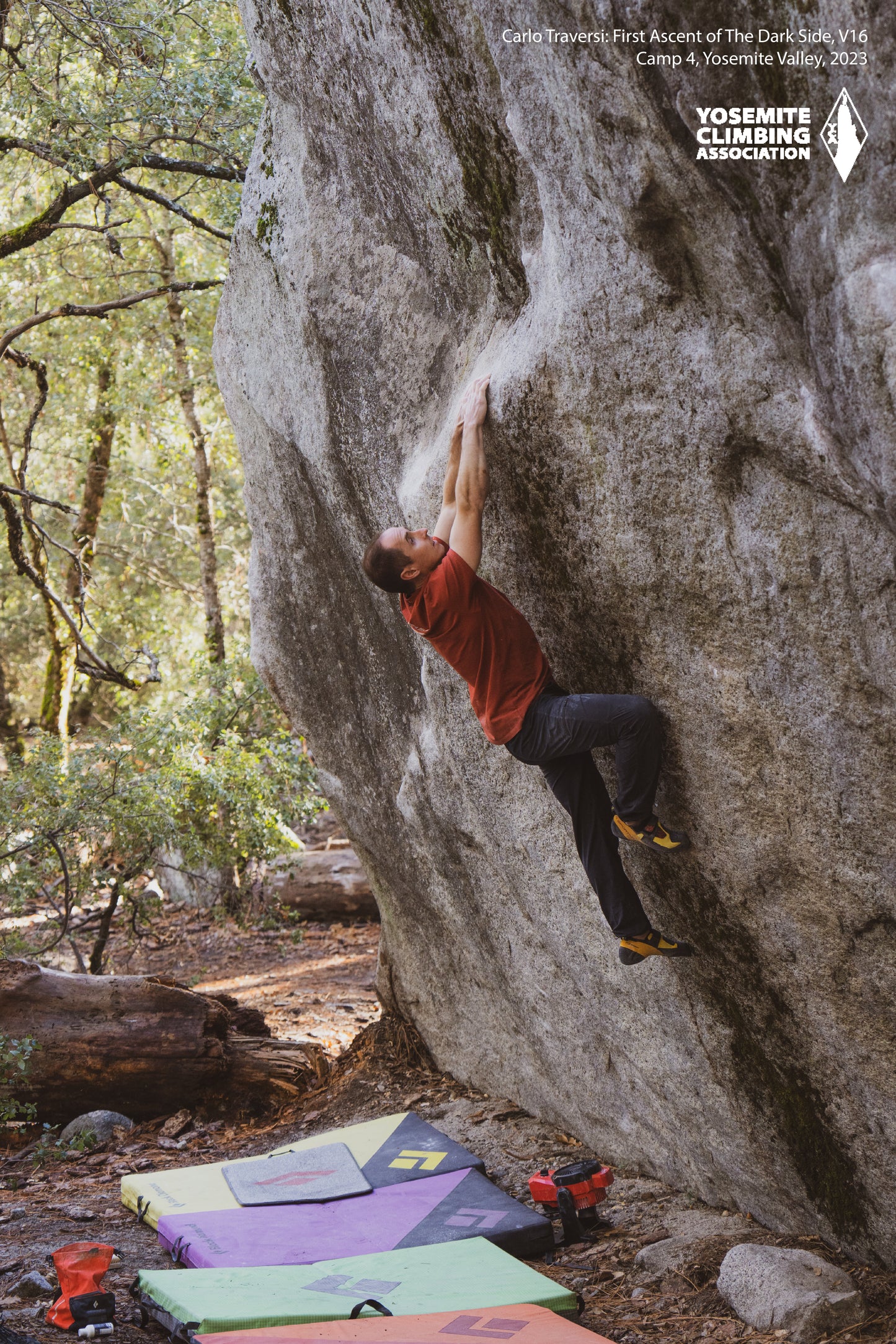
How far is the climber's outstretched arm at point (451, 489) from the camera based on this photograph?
190 inches

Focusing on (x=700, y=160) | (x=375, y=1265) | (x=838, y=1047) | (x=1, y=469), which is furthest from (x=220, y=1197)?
(x=1, y=469)

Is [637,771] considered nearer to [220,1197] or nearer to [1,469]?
[220,1197]

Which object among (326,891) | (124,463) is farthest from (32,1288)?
(124,463)

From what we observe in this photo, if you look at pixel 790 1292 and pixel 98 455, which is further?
pixel 98 455

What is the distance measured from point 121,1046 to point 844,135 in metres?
7.22

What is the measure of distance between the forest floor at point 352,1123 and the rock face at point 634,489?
0.24 meters

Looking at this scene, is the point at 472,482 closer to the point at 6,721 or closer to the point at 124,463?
the point at 124,463

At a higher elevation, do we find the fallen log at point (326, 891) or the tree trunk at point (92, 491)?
the tree trunk at point (92, 491)

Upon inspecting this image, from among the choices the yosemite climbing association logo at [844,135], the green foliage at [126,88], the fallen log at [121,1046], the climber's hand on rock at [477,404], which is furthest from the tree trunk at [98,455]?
the yosemite climbing association logo at [844,135]

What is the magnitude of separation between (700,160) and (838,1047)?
11.0 ft

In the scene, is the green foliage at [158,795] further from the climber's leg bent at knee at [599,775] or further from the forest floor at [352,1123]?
the climber's leg bent at knee at [599,775]

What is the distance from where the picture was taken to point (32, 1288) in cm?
521

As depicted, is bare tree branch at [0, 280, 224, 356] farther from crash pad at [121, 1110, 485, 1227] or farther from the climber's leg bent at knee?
crash pad at [121, 1110, 485, 1227]

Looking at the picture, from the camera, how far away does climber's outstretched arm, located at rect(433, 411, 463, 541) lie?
482 cm
